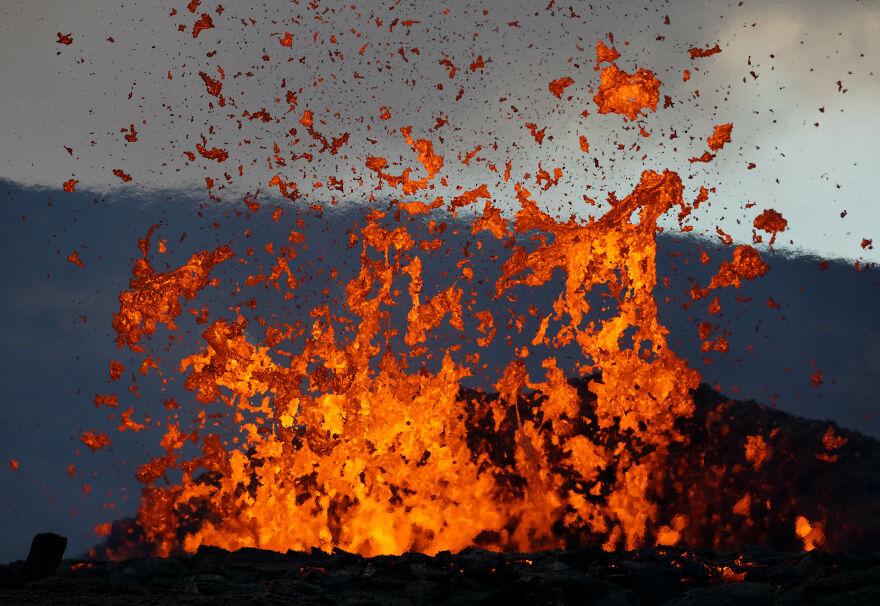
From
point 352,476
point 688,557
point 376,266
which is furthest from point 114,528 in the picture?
point 688,557

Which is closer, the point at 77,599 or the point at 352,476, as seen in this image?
the point at 77,599

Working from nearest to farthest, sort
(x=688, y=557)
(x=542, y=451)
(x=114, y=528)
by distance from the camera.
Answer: (x=688, y=557)
(x=542, y=451)
(x=114, y=528)

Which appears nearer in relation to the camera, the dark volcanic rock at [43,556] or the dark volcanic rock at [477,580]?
the dark volcanic rock at [477,580]

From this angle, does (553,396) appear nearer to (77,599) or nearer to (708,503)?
(708,503)

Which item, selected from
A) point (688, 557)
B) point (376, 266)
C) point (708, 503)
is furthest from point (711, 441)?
point (376, 266)

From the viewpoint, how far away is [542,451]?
16.8 m

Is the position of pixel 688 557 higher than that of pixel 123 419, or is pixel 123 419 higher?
pixel 123 419

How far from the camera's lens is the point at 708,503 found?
48.9ft

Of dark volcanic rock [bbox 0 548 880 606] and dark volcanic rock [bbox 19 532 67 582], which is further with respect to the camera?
dark volcanic rock [bbox 19 532 67 582]

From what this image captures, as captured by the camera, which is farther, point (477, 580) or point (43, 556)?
point (43, 556)

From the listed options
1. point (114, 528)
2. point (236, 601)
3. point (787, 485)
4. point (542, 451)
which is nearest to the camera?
point (236, 601)

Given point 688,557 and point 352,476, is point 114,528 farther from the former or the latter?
point 688,557

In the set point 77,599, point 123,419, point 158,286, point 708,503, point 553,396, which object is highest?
point 158,286

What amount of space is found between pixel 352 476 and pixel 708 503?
23.9 feet
